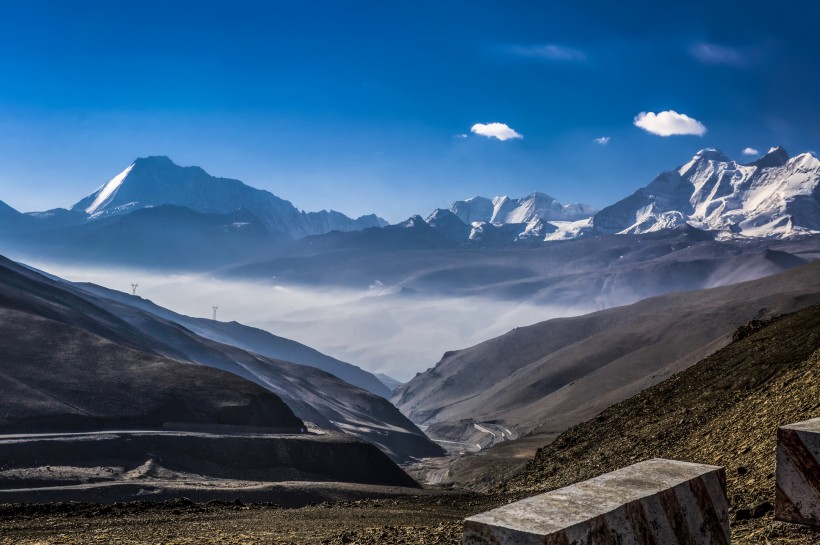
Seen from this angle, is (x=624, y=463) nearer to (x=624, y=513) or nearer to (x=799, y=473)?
(x=799, y=473)

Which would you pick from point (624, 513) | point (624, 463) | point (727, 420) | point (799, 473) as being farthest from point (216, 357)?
point (624, 513)

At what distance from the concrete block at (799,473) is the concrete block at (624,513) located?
686 mm

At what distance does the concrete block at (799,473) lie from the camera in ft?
32.2

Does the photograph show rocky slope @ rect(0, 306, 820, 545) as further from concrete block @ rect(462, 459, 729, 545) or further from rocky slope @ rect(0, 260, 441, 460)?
rocky slope @ rect(0, 260, 441, 460)

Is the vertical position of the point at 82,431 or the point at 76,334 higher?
the point at 76,334

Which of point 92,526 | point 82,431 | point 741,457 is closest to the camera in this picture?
point 741,457

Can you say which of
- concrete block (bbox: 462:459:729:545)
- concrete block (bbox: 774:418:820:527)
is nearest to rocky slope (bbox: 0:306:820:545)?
concrete block (bbox: 774:418:820:527)

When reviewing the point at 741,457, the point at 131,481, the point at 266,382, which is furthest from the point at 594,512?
the point at 266,382

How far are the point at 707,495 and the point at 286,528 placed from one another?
1704 cm

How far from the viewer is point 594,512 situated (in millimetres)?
8703

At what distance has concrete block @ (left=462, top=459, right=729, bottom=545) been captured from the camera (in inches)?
326

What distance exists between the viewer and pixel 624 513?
893 cm

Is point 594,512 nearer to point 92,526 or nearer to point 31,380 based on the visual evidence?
point 92,526

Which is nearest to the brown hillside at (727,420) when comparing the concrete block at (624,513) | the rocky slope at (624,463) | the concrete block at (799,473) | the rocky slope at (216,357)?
the rocky slope at (624,463)
